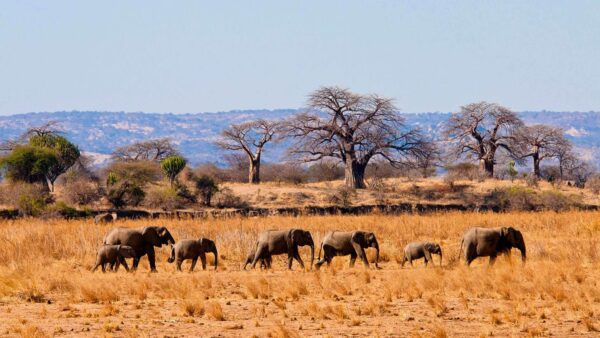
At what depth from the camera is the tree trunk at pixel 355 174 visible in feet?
203

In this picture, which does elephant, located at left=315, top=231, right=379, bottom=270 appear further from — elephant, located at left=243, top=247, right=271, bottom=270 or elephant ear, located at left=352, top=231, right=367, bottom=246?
elephant, located at left=243, top=247, right=271, bottom=270

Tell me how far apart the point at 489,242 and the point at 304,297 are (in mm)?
5563

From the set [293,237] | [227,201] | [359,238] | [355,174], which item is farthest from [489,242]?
[355,174]

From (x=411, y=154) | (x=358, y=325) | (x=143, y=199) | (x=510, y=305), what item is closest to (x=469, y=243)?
(x=510, y=305)

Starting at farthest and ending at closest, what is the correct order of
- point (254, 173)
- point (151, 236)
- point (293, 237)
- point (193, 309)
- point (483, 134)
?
point (483, 134)
point (254, 173)
point (151, 236)
point (293, 237)
point (193, 309)

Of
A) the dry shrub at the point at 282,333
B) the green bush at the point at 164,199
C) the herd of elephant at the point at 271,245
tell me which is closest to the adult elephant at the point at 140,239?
the herd of elephant at the point at 271,245

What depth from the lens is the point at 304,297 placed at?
1720 centimetres

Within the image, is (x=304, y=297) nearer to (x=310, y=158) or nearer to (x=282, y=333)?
(x=282, y=333)

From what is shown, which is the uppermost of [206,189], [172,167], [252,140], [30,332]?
[252,140]

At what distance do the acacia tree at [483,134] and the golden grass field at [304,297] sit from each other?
4535 centimetres

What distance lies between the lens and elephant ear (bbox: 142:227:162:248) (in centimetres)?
2247

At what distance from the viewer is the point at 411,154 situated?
6312cm

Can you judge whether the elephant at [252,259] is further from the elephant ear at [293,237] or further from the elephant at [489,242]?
the elephant at [489,242]

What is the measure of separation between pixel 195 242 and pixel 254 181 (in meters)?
45.1
